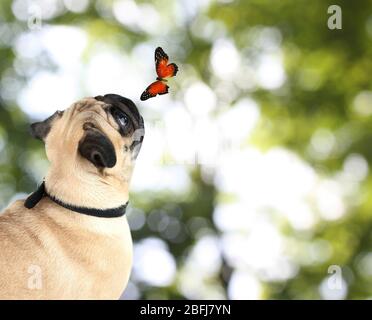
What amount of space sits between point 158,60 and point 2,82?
1.12 metres

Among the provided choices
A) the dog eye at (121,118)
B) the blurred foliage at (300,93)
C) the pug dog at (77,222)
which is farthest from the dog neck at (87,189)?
the blurred foliage at (300,93)

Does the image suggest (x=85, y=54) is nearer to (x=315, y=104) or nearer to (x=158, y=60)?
(x=158, y=60)

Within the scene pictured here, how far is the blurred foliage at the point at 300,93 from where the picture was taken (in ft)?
9.80

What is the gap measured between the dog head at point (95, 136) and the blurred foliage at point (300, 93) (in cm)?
121

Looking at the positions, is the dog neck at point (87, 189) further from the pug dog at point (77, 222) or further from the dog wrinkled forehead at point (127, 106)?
the dog wrinkled forehead at point (127, 106)

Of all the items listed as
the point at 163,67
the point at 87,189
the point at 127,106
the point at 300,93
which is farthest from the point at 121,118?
the point at 300,93

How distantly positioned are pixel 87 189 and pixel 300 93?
237cm

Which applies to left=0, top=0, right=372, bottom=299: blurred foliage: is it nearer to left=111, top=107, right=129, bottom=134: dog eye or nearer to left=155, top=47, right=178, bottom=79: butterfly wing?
left=155, top=47, right=178, bottom=79: butterfly wing

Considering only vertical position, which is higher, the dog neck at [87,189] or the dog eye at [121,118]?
the dog eye at [121,118]

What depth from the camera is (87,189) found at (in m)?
1.38

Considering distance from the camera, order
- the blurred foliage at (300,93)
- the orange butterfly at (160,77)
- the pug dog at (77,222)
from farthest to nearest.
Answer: the blurred foliage at (300,93) → the orange butterfly at (160,77) → the pug dog at (77,222)

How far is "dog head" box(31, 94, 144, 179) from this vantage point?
137 cm

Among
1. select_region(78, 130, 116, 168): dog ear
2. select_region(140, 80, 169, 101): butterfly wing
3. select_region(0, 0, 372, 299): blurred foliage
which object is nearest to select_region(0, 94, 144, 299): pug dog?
select_region(78, 130, 116, 168): dog ear

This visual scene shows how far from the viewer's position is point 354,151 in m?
3.46
